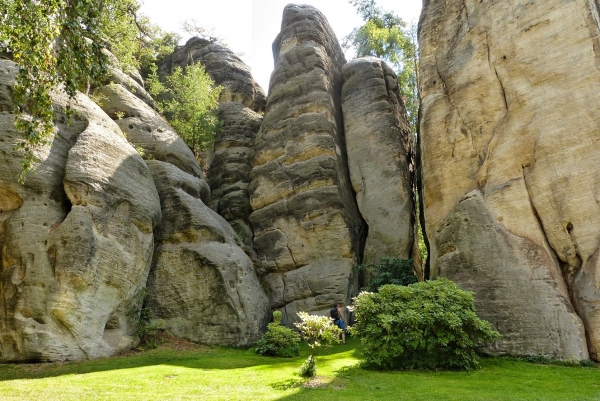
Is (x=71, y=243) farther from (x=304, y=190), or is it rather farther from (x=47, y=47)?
(x=304, y=190)

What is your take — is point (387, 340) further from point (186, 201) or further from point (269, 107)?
point (269, 107)

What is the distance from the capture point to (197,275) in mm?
17344

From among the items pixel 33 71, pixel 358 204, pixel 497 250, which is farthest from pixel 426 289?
pixel 33 71

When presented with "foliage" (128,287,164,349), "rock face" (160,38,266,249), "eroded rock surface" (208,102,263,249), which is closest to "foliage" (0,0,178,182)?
"foliage" (128,287,164,349)

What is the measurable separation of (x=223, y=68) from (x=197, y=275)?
18171mm

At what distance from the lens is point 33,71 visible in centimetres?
954

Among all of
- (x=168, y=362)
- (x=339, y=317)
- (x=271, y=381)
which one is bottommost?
(x=271, y=381)

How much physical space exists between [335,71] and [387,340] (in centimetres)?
1873

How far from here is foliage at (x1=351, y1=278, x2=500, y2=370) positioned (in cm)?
1227

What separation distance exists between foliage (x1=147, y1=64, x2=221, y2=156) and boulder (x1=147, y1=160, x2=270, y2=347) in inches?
293

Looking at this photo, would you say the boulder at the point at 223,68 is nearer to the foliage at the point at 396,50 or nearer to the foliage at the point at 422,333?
the foliage at the point at 396,50

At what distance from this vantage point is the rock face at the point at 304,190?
20469 millimetres

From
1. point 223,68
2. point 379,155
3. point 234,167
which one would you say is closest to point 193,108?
point 234,167

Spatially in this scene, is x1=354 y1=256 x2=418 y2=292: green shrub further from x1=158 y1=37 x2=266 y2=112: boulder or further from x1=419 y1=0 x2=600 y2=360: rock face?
x1=158 y1=37 x2=266 y2=112: boulder
